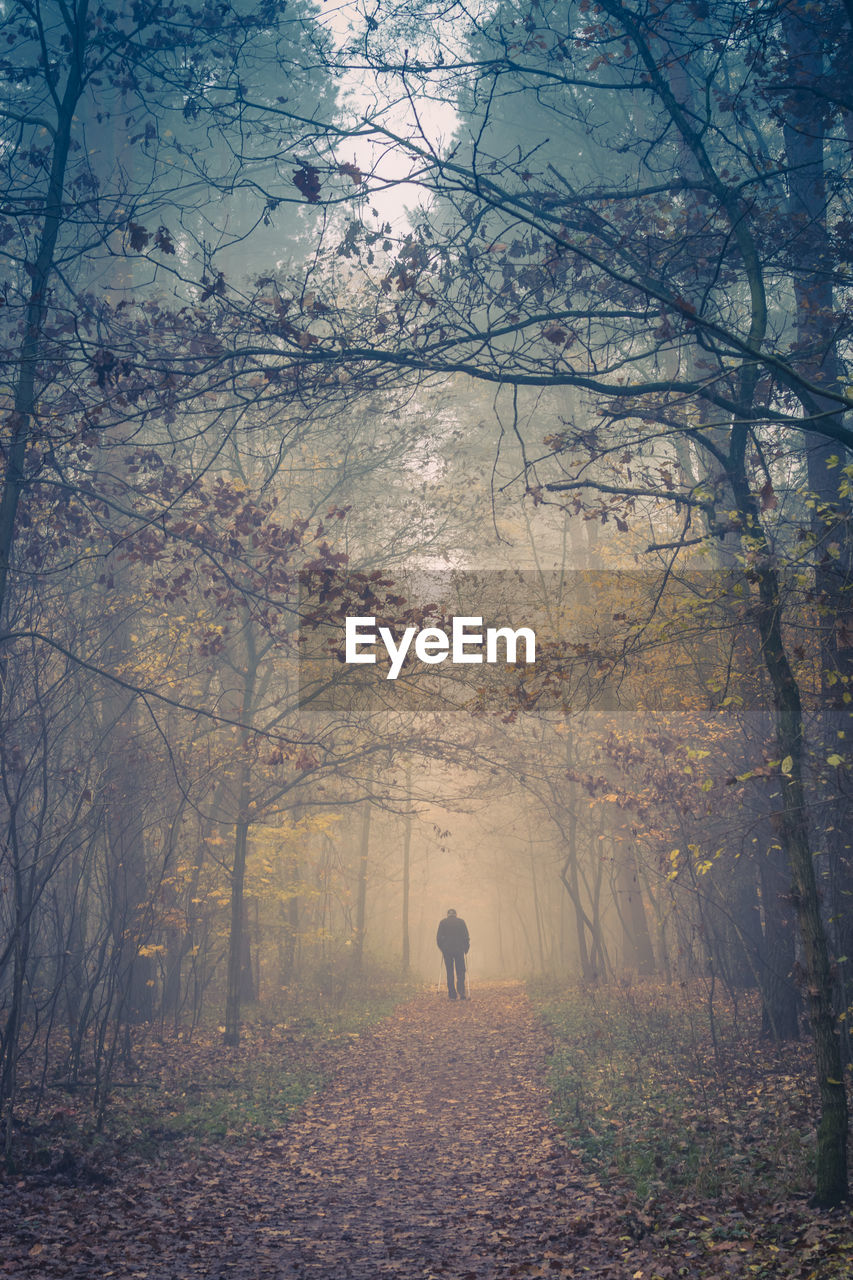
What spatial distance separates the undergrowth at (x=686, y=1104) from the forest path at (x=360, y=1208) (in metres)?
0.42

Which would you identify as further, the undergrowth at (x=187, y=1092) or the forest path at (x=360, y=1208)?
the undergrowth at (x=187, y=1092)

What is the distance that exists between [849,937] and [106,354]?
25.5 ft

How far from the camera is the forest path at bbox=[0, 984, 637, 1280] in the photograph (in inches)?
190

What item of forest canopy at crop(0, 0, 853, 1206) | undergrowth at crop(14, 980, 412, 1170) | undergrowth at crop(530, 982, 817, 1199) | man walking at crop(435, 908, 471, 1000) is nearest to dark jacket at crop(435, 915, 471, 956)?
man walking at crop(435, 908, 471, 1000)

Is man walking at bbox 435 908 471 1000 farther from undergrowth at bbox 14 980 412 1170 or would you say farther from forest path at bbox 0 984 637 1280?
forest path at bbox 0 984 637 1280

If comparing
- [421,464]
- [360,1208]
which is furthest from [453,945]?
[360,1208]

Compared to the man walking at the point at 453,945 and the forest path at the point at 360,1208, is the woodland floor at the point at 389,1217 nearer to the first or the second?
the forest path at the point at 360,1208

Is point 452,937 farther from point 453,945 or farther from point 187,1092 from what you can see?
point 187,1092

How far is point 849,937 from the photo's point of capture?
24.9 feet

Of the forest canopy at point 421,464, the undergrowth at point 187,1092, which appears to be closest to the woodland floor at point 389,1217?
the undergrowth at point 187,1092

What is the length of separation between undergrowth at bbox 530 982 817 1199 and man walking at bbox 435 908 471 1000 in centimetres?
668

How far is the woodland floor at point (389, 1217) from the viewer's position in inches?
185

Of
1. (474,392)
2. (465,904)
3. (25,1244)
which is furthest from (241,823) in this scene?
(465,904)

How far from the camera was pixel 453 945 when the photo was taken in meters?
19.8
